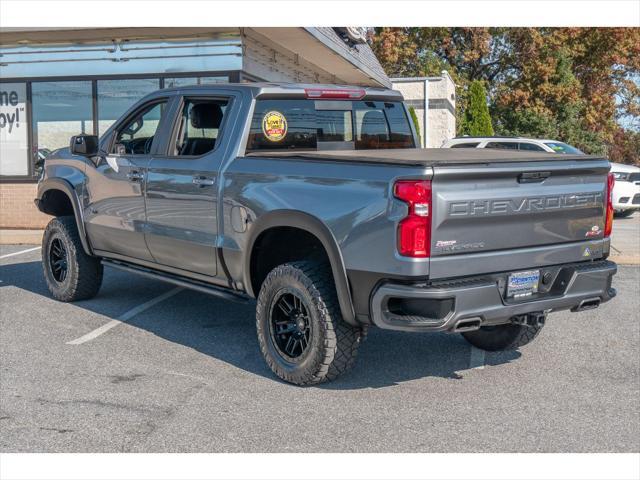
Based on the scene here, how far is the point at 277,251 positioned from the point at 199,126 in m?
1.29

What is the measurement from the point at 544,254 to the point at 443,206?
914 millimetres

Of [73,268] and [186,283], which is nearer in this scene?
[186,283]

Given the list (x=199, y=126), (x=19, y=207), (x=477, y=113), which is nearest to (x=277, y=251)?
(x=199, y=126)

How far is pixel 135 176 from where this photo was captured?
6891mm

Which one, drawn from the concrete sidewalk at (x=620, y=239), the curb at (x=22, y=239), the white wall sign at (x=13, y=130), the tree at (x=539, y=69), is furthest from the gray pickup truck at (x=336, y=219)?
the tree at (x=539, y=69)

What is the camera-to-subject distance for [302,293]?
5.34m

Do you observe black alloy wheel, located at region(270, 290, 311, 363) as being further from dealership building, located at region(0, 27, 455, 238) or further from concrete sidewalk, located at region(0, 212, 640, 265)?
dealership building, located at region(0, 27, 455, 238)

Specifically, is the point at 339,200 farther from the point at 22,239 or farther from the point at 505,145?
the point at 505,145

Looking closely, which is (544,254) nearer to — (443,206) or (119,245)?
(443,206)

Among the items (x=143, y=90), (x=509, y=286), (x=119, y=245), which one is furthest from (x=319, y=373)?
(x=143, y=90)

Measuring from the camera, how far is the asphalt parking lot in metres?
4.55

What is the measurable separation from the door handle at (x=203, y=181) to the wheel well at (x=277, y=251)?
2.03 feet

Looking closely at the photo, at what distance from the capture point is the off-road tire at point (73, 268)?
792 cm

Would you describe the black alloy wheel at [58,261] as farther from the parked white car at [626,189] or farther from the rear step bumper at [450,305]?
the parked white car at [626,189]
